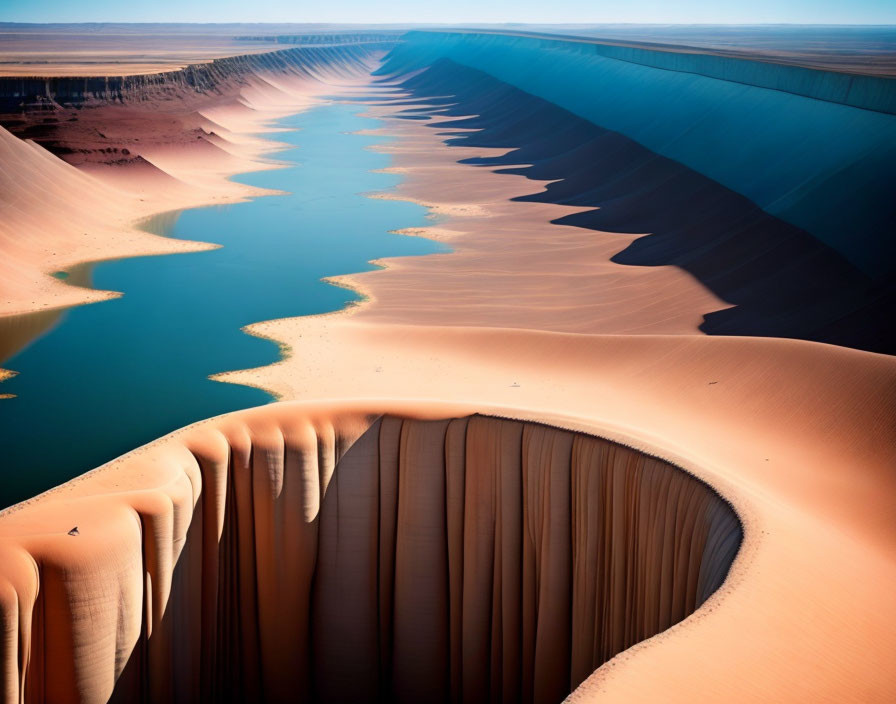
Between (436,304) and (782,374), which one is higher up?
(782,374)

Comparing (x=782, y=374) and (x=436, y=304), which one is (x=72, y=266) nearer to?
(x=436, y=304)

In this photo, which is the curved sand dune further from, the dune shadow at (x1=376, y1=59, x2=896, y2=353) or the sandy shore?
the dune shadow at (x1=376, y1=59, x2=896, y2=353)

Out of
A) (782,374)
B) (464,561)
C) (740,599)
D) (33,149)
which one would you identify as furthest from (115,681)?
(33,149)

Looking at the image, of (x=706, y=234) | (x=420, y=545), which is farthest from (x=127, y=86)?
(x=420, y=545)

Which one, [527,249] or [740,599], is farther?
[527,249]

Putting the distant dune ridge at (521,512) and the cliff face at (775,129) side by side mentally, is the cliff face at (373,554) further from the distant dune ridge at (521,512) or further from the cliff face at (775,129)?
the cliff face at (775,129)

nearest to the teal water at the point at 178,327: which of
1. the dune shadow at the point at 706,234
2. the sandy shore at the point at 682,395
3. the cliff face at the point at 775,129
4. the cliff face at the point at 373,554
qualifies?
the sandy shore at the point at 682,395
